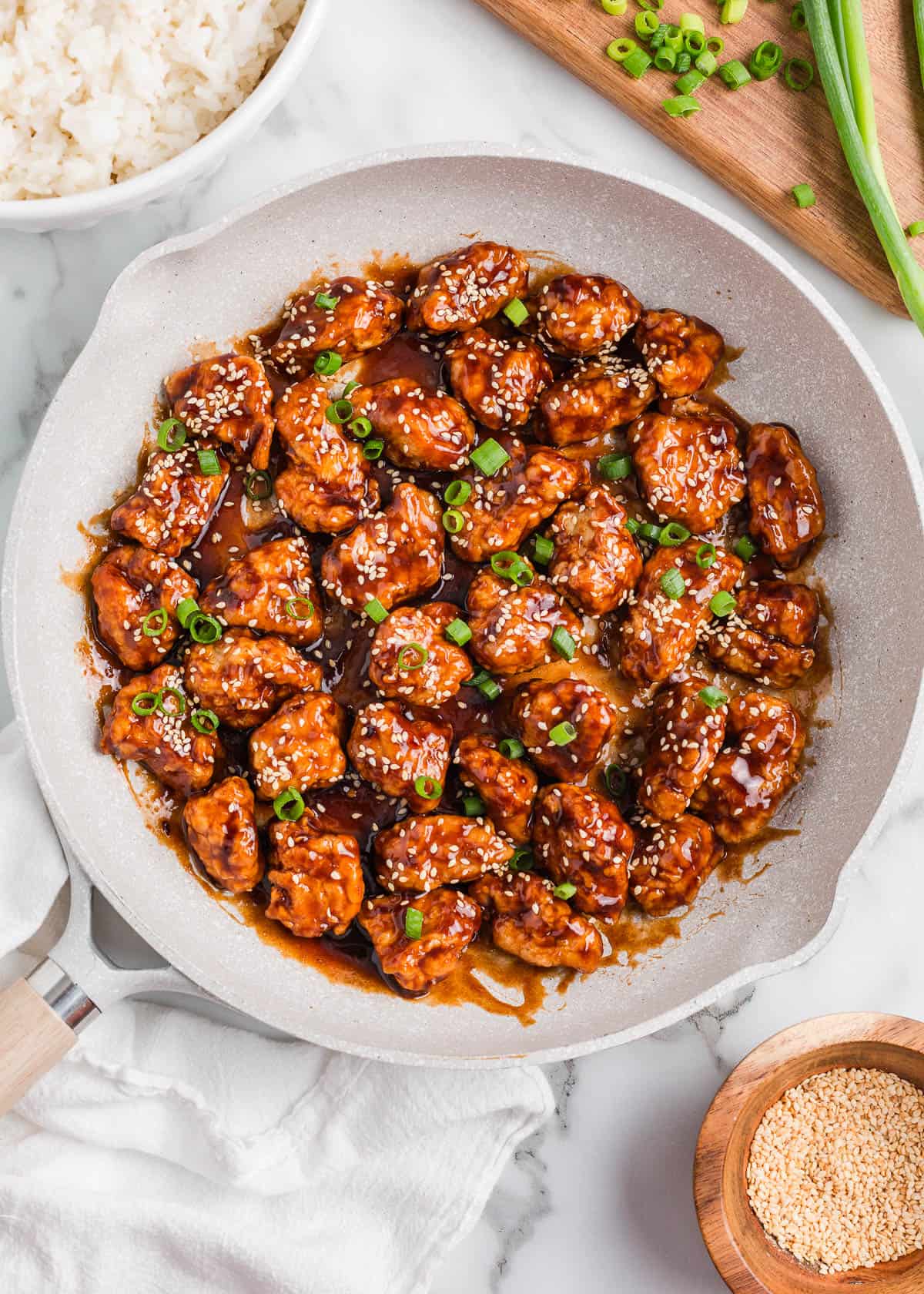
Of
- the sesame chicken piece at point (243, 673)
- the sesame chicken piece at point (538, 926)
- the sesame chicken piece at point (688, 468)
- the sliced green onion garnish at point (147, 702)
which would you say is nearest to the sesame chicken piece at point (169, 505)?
the sesame chicken piece at point (243, 673)

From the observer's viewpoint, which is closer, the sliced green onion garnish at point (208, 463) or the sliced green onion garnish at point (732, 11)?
the sliced green onion garnish at point (208, 463)

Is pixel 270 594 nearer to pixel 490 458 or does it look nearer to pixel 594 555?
pixel 490 458

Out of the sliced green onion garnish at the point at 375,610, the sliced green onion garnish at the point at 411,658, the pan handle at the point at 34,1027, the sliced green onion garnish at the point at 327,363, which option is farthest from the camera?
the sliced green onion garnish at the point at 327,363

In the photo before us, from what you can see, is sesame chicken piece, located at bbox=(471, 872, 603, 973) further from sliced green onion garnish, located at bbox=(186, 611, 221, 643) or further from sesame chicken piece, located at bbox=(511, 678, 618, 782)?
sliced green onion garnish, located at bbox=(186, 611, 221, 643)

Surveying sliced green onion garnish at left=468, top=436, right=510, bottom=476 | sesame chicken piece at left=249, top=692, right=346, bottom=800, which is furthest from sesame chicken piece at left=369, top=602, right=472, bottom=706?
sliced green onion garnish at left=468, top=436, right=510, bottom=476

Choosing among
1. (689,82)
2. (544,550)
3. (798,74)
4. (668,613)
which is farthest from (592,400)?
(798,74)

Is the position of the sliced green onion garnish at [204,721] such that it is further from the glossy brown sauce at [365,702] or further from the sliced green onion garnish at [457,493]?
the sliced green onion garnish at [457,493]

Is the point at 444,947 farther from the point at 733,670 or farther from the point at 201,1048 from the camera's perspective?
the point at 733,670
